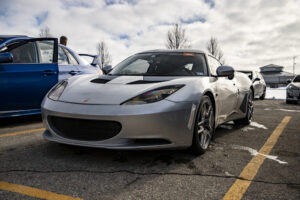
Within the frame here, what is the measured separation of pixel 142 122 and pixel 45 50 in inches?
121

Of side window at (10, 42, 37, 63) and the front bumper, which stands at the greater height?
side window at (10, 42, 37, 63)

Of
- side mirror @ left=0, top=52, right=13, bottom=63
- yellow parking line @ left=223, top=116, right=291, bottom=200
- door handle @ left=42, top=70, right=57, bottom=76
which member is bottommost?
yellow parking line @ left=223, top=116, right=291, bottom=200

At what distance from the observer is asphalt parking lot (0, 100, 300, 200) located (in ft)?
6.27

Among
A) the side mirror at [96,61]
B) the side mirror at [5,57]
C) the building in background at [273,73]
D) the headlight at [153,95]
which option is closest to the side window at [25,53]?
the side mirror at [5,57]

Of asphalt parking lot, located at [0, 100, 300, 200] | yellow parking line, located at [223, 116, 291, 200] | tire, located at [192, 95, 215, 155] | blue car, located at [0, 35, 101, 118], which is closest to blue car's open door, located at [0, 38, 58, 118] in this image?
blue car, located at [0, 35, 101, 118]

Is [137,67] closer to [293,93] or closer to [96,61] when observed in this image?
[96,61]

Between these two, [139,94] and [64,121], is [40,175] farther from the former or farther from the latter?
[139,94]

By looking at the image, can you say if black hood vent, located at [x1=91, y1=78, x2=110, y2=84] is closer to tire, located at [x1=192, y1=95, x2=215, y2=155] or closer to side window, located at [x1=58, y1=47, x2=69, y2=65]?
tire, located at [x1=192, y1=95, x2=215, y2=155]

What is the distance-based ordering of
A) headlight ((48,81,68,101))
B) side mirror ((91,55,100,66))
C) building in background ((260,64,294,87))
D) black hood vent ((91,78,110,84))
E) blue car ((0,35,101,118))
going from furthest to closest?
building in background ((260,64,294,87)), side mirror ((91,55,100,66)), blue car ((0,35,101,118)), black hood vent ((91,78,110,84)), headlight ((48,81,68,101))

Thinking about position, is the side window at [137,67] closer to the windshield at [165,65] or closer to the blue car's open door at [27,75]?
the windshield at [165,65]

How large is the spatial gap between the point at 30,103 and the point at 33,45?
0.98 m

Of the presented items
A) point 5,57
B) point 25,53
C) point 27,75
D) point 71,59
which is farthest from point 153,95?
point 71,59

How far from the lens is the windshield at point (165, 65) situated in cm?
332

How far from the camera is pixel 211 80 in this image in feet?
10.7
